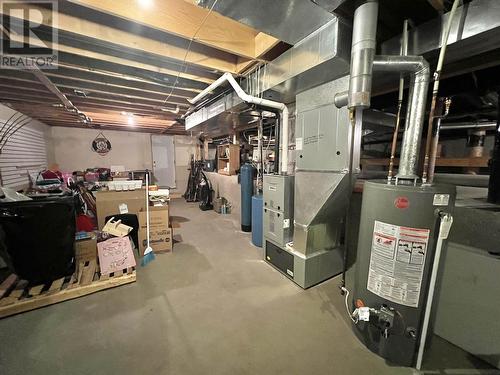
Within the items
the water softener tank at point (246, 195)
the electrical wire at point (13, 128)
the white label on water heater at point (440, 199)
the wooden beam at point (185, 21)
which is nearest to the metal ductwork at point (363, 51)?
the white label on water heater at point (440, 199)

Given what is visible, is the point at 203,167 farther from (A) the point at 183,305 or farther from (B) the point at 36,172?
(A) the point at 183,305

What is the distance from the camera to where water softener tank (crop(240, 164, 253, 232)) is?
12.7 ft

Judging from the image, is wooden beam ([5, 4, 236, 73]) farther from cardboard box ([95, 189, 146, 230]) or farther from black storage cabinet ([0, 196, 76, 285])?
cardboard box ([95, 189, 146, 230])

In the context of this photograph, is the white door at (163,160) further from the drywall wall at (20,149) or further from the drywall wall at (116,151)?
the drywall wall at (20,149)

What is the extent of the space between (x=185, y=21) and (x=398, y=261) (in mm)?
2312

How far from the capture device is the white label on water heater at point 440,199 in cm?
117

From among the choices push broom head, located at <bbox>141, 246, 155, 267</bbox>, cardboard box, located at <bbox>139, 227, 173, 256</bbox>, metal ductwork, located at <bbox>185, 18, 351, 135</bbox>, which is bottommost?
push broom head, located at <bbox>141, 246, 155, 267</bbox>

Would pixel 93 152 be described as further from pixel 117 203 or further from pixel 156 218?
pixel 156 218

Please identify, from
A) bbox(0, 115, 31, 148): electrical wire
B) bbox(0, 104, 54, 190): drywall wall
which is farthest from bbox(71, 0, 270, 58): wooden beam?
bbox(0, 104, 54, 190): drywall wall

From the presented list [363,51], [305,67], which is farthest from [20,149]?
[363,51]

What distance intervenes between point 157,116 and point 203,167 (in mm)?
2272

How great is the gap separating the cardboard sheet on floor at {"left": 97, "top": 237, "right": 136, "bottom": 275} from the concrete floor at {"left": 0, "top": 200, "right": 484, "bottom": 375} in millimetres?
232

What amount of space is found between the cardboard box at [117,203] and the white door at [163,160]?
4403 millimetres

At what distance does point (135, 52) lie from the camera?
1.91m
